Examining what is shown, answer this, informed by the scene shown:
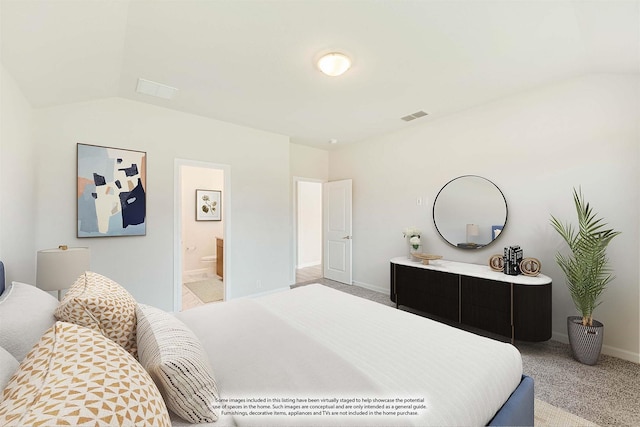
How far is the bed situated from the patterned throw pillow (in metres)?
0.07

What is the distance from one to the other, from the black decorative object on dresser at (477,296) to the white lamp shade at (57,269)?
3410 millimetres

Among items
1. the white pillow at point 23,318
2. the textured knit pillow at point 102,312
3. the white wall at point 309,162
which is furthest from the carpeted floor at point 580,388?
the white wall at point 309,162

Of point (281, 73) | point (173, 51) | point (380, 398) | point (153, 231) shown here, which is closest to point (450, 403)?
point (380, 398)

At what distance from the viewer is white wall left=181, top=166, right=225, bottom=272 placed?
19.3 ft

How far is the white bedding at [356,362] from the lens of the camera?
106cm

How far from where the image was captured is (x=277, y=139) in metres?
4.65

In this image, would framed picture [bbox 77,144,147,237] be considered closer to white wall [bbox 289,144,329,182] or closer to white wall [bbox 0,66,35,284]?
white wall [bbox 0,66,35,284]

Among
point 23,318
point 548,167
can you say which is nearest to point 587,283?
point 548,167

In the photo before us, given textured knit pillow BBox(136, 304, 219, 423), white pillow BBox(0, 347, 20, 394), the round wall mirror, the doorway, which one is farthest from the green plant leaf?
the doorway

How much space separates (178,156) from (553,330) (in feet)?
16.2

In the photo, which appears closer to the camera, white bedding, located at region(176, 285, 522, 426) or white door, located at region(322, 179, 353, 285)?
white bedding, located at region(176, 285, 522, 426)

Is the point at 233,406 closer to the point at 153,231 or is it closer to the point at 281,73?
the point at 281,73

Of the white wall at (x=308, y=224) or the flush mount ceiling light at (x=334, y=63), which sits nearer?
the flush mount ceiling light at (x=334, y=63)

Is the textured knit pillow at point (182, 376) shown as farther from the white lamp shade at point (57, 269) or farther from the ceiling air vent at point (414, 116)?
the ceiling air vent at point (414, 116)
